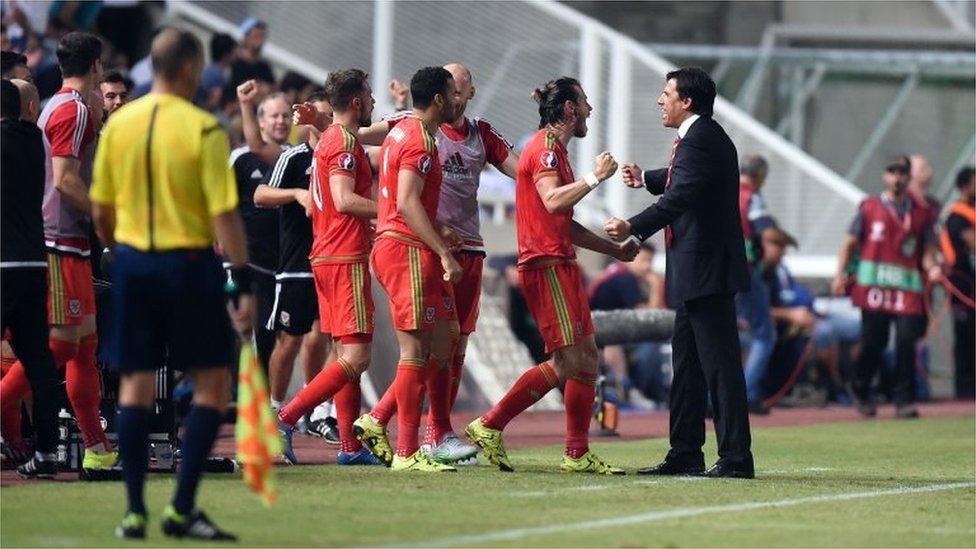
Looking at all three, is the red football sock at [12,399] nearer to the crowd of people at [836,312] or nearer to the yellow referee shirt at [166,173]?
the yellow referee shirt at [166,173]

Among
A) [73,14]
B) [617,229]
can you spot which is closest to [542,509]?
[617,229]

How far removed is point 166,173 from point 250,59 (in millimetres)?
11945

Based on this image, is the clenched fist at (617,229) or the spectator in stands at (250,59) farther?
the spectator in stands at (250,59)

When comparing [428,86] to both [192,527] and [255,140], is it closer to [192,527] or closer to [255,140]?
[255,140]

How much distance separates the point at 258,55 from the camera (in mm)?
20938

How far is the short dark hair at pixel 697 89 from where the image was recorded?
40.5ft

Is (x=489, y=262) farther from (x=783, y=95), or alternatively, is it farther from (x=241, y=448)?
(x=241, y=448)

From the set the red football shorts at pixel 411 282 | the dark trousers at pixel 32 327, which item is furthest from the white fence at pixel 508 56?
the dark trousers at pixel 32 327

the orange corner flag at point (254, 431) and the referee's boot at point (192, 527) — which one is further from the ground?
the orange corner flag at point (254, 431)

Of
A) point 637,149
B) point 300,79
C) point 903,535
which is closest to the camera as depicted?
point 903,535

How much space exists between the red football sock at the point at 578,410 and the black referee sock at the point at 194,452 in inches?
145

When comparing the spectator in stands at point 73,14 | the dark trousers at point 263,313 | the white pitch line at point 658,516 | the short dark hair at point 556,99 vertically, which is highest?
the spectator in stands at point 73,14

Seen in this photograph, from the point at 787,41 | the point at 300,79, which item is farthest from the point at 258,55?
the point at 787,41

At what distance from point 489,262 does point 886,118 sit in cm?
855
